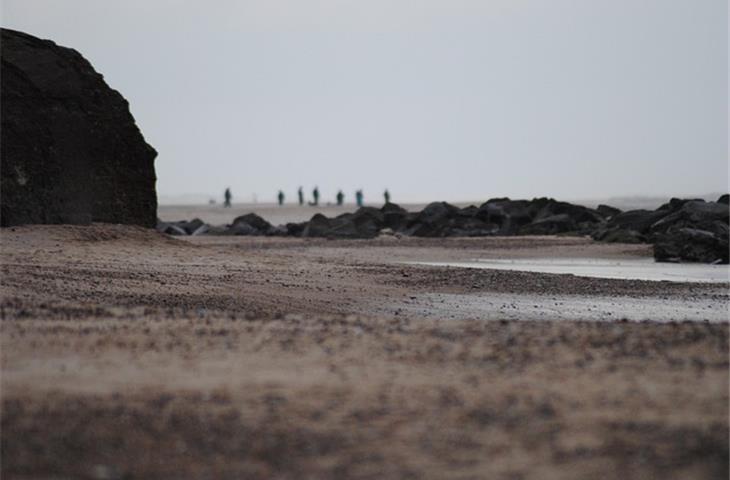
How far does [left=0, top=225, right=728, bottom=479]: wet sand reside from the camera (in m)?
4.77

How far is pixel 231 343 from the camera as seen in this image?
717cm

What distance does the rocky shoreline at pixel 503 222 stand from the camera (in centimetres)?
2944

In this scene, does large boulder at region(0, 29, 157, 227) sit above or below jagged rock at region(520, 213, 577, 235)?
above

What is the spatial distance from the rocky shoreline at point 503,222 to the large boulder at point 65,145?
14881mm

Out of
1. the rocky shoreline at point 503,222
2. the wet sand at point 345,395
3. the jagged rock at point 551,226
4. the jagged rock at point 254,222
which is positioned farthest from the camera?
the jagged rock at point 254,222

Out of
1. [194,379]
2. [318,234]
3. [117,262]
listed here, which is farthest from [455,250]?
[194,379]

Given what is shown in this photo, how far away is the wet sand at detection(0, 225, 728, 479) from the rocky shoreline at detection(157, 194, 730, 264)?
824 inches

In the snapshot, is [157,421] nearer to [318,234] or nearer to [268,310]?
[268,310]

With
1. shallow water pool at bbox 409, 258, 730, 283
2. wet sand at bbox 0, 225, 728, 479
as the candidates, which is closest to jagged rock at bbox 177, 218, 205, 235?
shallow water pool at bbox 409, 258, 730, 283

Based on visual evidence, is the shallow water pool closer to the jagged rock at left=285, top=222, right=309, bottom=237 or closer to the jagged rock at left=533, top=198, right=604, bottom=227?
the jagged rock at left=533, top=198, right=604, bottom=227

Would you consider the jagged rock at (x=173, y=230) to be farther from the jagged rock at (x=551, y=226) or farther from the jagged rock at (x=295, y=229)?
the jagged rock at (x=551, y=226)

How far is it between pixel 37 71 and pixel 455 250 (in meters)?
13.0

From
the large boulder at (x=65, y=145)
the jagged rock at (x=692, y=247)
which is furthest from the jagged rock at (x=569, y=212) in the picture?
the large boulder at (x=65, y=145)

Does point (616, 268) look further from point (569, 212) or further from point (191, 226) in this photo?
point (191, 226)
